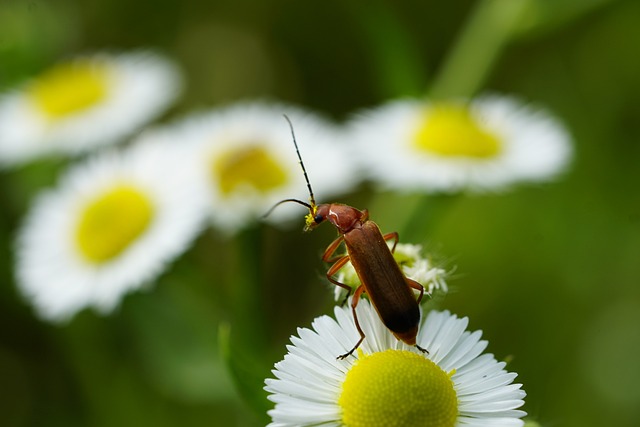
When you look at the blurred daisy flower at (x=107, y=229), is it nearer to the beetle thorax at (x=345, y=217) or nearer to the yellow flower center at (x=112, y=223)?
the yellow flower center at (x=112, y=223)

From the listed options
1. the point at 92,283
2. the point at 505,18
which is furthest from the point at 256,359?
the point at 505,18

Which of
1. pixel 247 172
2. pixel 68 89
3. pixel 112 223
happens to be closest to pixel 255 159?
pixel 247 172

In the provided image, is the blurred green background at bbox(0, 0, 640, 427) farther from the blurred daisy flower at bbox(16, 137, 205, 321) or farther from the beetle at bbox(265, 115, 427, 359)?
the beetle at bbox(265, 115, 427, 359)

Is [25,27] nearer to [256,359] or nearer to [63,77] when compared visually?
[63,77]

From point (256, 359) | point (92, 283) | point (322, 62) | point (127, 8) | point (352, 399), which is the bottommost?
point (352, 399)

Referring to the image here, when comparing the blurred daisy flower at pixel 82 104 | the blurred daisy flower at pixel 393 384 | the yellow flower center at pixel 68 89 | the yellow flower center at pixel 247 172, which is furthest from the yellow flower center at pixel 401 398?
the yellow flower center at pixel 68 89
